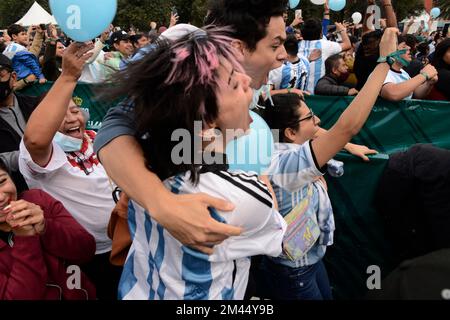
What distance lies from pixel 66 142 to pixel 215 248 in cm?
122

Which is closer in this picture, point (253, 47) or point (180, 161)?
point (180, 161)

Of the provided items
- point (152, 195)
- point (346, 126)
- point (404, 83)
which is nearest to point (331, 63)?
point (404, 83)

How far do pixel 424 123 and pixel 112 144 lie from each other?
2.71 metres

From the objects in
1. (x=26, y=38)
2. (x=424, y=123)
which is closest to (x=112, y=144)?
(x=424, y=123)

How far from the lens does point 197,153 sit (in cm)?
120

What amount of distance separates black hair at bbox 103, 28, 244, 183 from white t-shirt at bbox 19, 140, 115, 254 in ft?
2.88

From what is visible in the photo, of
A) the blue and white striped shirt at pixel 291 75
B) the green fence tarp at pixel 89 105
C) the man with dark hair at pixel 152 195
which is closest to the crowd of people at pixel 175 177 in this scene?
the man with dark hair at pixel 152 195

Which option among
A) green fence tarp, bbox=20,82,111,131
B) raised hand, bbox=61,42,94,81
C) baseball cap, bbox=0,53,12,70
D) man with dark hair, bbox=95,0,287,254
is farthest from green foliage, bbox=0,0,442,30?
man with dark hair, bbox=95,0,287,254

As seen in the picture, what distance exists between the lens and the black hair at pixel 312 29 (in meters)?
5.62

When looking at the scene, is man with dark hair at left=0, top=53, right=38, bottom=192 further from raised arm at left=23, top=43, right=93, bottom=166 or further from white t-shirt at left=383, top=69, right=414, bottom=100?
white t-shirt at left=383, top=69, right=414, bottom=100

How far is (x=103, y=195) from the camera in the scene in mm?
2137

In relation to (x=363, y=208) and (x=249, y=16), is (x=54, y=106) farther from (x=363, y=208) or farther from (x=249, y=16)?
(x=363, y=208)

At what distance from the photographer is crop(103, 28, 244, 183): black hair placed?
1.14m

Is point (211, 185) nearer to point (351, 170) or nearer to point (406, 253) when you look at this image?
point (351, 170)
